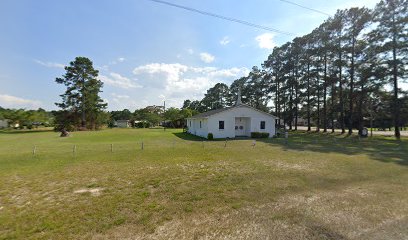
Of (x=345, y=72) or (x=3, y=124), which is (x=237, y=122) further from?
(x=3, y=124)

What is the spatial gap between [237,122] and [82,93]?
4050 cm

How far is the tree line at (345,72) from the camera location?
24.1 m

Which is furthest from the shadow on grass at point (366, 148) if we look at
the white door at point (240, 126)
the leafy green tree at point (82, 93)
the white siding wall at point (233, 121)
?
the leafy green tree at point (82, 93)

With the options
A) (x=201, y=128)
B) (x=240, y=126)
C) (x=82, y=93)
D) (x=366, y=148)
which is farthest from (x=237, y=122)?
(x=82, y=93)

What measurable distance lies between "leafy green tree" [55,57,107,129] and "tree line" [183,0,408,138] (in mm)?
37071

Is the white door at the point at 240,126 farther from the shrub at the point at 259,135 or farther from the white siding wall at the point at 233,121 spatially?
the shrub at the point at 259,135

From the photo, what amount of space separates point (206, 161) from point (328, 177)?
5.76 meters

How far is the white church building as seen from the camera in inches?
1056

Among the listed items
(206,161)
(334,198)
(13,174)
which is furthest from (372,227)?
(13,174)

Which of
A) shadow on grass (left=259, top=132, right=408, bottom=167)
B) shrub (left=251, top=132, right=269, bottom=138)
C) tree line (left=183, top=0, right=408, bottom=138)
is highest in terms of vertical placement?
tree line (left=183, top=0, right=408, bottom=138)

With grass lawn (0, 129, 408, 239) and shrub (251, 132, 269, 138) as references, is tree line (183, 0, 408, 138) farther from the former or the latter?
grass lawn (0, 129, 408, 239)

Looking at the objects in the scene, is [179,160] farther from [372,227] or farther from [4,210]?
[372,227]

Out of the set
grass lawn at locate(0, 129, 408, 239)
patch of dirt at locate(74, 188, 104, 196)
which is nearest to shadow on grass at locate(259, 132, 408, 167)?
grass lawn at locate(0, 129, 408, 239)

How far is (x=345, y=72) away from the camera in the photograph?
30.8 meters
